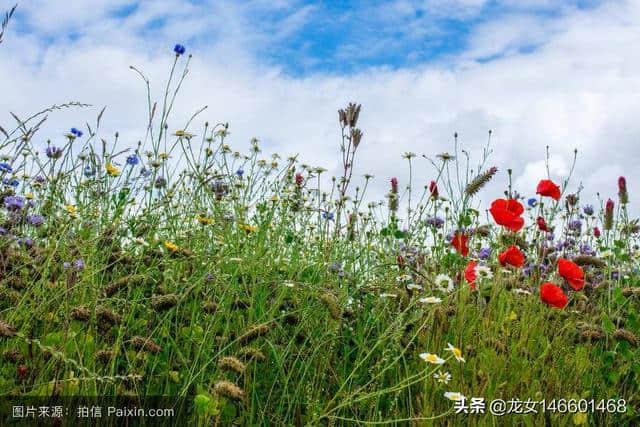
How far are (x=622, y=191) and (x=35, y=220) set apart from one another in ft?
14.2

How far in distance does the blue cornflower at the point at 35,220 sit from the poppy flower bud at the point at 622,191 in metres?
4.25

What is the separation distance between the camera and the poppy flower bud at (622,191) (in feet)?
17.7

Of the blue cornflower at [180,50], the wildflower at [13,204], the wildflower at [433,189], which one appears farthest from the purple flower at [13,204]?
the wildflower at [433,189]

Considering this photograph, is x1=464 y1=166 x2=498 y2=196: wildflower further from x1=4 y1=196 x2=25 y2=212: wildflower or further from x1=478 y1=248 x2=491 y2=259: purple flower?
x1=4 y1=196 x2=25 y2=212: wildflower

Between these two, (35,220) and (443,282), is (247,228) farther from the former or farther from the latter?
(443,282)

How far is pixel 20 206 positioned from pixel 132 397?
7.99 ft

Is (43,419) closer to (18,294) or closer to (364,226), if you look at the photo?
(18,294)

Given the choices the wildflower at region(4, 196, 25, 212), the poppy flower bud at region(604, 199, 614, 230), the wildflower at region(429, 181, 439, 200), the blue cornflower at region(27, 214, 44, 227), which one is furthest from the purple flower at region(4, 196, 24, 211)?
the poppy flower bud at region(604, 199, 614, 230)

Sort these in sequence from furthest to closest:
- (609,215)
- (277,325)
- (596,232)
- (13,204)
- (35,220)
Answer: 1. (596,232)
2. (609,215)
3. (35,220)
4. (13,204)
5. (277,325)

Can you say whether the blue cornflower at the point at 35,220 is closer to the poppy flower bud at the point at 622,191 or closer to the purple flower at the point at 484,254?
the purple flower at the point at 484,254

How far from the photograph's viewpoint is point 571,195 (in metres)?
5.60

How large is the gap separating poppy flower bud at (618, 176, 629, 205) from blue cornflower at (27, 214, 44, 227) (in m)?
4.25

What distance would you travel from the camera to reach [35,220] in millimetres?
4371

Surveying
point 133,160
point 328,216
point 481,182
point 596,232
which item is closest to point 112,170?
point 133,160
